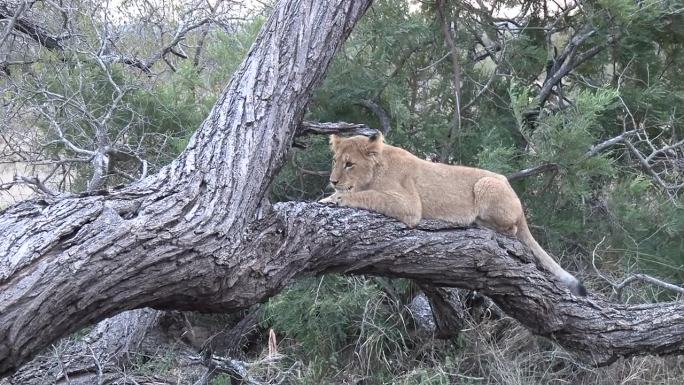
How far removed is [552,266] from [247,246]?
2561 millimetres

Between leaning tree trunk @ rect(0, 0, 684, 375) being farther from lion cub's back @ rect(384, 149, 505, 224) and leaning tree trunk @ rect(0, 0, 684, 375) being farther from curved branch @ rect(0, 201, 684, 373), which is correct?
lion cub's back @ rect(384, 149, 505, 224)

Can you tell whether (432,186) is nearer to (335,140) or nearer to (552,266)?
(335,140)

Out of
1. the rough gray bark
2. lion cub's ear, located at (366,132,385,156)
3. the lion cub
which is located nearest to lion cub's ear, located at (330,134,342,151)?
the lion cub

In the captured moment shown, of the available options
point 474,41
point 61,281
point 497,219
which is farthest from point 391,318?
point 61,281

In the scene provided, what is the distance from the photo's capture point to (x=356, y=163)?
5.85 meters

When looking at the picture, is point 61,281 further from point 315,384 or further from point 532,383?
point 532,383

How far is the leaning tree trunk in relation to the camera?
348 centimetres

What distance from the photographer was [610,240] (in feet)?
26.2

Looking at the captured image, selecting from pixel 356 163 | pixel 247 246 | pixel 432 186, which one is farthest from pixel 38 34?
pixel 247 246

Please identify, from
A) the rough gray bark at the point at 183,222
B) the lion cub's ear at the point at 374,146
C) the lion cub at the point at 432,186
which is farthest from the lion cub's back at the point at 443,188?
the rough gray bark at the point at 183,222

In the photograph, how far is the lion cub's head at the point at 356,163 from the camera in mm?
5797

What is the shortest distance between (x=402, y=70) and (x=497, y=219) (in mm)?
2943

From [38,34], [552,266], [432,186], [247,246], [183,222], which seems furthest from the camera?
[38,34]

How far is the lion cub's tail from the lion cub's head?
121cm
